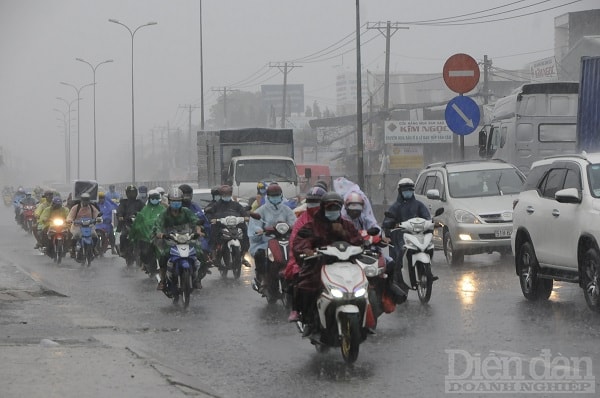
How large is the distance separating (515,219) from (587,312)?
2341 mm

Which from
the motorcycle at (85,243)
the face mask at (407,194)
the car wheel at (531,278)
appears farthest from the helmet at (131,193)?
the car wheel at (531,278)

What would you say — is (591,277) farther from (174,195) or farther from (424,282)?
(174,195)

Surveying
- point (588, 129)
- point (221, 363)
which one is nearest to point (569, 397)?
point (221, 363)

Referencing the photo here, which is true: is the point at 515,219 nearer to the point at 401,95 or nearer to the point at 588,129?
the point at 588,129

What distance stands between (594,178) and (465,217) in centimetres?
633

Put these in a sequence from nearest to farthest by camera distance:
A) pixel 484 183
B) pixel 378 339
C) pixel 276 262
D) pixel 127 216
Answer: pixel 378 339 → pixel 276 262 → pixel 484 183 → pixel 127 216

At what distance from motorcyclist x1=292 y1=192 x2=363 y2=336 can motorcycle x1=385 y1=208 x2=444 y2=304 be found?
13.8ft

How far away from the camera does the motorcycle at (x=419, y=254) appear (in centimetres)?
1416

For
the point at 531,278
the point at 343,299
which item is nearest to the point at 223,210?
the point at 531,278

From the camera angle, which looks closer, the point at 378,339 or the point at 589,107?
the point at 378,339

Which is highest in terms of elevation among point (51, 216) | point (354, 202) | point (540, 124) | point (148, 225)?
point (540, 124)

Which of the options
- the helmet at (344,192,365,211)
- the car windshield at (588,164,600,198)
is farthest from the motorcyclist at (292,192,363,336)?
the car windshield at (588,164,600,198)

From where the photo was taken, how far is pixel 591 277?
1223cm

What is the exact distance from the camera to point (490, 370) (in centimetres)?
902
